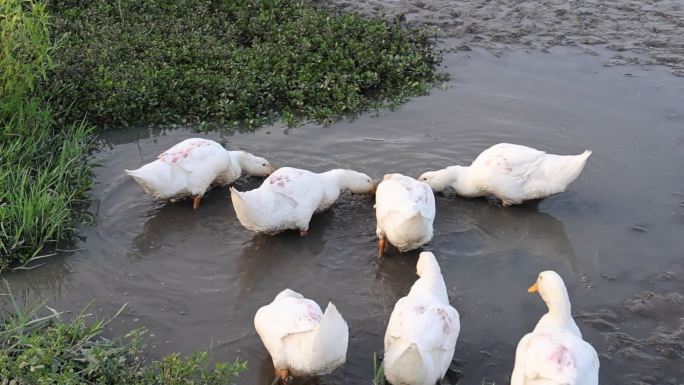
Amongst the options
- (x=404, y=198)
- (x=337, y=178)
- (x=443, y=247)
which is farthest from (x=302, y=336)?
(x=337, y=178)

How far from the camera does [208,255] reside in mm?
6504

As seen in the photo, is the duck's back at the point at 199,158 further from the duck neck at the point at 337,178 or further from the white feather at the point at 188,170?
the duck neck at the point at 337,178

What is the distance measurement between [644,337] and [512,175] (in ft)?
6.30

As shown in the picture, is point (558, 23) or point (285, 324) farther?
point (558, 23)

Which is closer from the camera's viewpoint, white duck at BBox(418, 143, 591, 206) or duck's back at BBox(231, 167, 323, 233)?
duck's back at BBox(231, 167, 323, 233)

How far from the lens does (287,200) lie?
6.64 m

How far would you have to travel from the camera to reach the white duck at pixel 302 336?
188 inches

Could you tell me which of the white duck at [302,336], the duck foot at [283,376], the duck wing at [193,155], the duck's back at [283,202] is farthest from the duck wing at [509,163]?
the duck foot at [283,376]

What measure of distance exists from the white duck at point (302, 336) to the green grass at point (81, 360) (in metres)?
0.26

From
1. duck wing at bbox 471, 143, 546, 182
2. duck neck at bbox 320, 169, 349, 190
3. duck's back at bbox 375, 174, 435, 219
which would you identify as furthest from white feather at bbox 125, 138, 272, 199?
duck wing at bbox 471, 143, 546, 182

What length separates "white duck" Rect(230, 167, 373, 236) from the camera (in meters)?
6.43

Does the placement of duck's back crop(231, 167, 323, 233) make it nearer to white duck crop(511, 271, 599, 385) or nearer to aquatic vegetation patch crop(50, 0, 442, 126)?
aquatic vegetation patch crop(50, 0, 442, 126)

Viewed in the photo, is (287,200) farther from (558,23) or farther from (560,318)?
(558,23)

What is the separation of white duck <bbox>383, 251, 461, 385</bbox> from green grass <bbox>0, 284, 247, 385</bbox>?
92 centimetres
